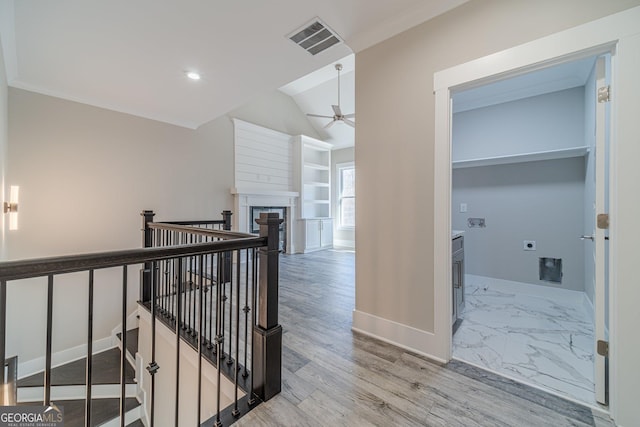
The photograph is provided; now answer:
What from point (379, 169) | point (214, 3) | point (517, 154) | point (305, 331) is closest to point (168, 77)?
point (214, 3)

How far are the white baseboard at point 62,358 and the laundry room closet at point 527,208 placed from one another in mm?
A: 4350

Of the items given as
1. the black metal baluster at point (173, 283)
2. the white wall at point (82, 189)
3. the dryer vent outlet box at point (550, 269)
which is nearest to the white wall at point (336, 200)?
the white wall at point (82, 189)

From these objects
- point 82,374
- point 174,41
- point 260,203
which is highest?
point 174,41

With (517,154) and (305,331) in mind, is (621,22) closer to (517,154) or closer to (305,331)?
(517,154)

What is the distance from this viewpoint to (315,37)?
2232 millimetres

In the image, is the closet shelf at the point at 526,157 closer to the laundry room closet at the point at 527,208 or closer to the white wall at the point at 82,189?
the laundry room closet at the point at 527,208

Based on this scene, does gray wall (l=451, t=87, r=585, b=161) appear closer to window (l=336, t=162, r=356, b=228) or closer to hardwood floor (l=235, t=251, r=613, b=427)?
hardwood floor (l=235, t=251, r=613, b=427)

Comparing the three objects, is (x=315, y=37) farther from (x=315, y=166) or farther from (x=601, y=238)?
(x=315, y=166)

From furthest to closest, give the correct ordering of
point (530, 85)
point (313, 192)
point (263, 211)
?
point (313, 192)
point (263, 211)
point (530, 85)

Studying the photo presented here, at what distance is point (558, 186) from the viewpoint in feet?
10.3

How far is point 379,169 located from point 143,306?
2991mm

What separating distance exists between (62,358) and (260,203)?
11.9 ft

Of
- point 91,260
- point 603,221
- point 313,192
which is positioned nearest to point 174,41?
point 91,260

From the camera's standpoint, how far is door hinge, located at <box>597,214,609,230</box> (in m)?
1.38
